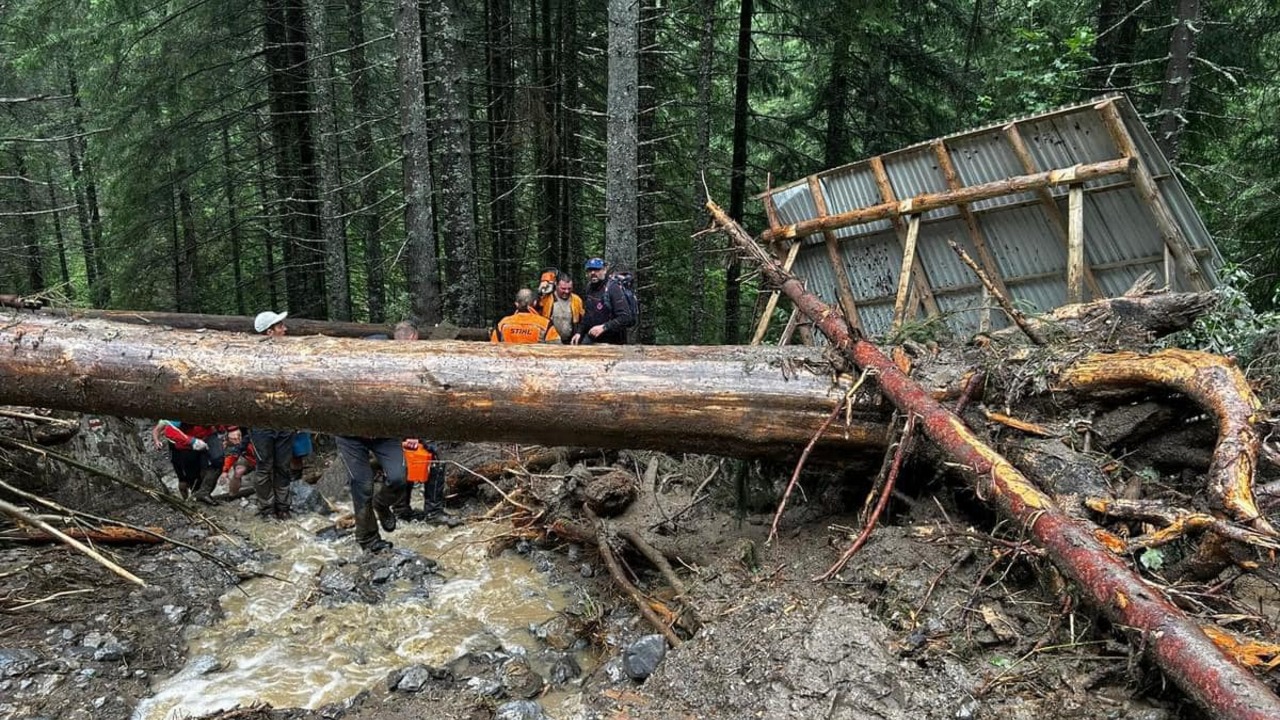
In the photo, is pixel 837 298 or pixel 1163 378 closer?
pixel 1163 378

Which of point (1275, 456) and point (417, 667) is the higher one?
point (1275, 456)

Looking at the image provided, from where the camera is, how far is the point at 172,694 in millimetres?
4199

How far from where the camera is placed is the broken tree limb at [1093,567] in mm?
2324

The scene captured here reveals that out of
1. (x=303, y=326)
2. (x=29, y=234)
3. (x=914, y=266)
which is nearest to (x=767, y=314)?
(x=914, y=266)

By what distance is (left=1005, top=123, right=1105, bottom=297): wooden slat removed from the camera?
6977mm

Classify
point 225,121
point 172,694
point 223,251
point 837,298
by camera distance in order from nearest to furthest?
point 172,694, point 837,298, point 225,121, point 223,251

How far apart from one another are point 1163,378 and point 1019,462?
0.82 meters

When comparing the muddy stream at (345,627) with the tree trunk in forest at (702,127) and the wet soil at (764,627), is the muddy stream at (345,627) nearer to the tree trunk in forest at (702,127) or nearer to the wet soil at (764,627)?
the wet soil at (764,627)

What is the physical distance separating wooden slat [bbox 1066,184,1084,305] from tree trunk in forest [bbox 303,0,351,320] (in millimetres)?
9860

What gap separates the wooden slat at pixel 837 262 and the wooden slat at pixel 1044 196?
2250 millimetres

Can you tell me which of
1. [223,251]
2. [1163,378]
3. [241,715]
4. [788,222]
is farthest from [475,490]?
Answer: [223,251]

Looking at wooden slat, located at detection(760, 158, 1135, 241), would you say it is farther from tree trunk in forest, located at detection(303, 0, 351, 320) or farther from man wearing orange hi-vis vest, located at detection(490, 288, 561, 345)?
tree trunk in forest, located at detection(303, 0, 351, 320)

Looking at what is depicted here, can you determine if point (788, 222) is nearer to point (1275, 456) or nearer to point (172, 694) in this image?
point (1275, 456)

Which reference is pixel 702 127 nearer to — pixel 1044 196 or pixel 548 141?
pixel 548 141
